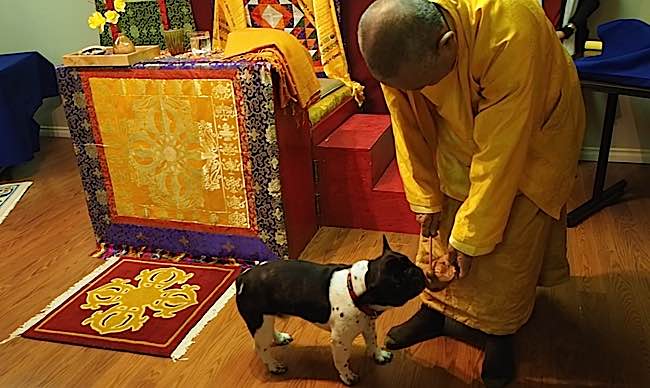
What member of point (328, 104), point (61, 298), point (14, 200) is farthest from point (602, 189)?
point (14, 200)

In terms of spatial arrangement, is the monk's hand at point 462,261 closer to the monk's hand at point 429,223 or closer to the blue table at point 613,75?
the monk's hand at point 429,223

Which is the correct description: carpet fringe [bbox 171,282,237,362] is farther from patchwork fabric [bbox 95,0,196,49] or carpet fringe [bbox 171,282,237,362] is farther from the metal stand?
patchwork fabric [bbox 95,0,196,49]

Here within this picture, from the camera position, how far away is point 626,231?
2.28 m

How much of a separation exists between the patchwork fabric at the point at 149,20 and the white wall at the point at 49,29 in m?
0.51

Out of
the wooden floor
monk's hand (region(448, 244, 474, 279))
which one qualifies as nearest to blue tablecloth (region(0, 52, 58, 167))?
the wooden floor

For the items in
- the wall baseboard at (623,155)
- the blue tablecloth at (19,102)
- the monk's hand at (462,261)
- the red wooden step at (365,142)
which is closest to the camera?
the monk's hand at (462,261)

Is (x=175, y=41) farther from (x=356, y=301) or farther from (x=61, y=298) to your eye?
(x=356, y=301)

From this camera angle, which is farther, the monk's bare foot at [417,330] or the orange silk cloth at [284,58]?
the orange silk cloth at [284,58]

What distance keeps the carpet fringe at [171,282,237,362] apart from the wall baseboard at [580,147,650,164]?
72.9 inches

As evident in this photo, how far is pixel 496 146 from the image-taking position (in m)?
1.24

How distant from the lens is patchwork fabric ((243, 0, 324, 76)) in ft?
8.99

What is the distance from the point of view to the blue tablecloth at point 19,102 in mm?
3144

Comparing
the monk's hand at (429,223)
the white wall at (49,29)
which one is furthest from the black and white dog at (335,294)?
the white wall at (49,29)

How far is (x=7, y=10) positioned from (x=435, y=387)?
352cm
